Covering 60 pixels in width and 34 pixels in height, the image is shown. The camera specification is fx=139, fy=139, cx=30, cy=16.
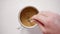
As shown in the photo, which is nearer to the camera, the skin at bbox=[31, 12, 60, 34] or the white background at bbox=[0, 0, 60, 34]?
the skin at bbox=[31, 12, 60, 34]

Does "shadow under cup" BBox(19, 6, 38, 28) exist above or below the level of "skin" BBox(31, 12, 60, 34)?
above

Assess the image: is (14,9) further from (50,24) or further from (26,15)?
(50,24)

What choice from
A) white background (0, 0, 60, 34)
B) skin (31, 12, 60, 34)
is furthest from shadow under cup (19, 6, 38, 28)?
skin (31, 12, 60, 34)

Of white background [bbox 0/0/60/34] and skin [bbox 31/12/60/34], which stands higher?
white background [bbox 0/0/60/34]

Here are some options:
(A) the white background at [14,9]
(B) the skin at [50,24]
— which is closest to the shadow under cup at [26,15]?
(A) the white background at [14,9]

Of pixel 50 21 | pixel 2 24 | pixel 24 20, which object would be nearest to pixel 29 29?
pixel 24 20

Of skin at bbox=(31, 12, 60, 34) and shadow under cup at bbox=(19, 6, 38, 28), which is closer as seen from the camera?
skin at bbox=(31, 12, 60, 34)

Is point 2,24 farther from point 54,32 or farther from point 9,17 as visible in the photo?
point 54,32

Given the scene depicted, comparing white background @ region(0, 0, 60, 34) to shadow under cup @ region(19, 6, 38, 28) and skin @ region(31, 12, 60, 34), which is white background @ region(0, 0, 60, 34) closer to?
shadow under cup @ region(19, 6, 38, 28)
